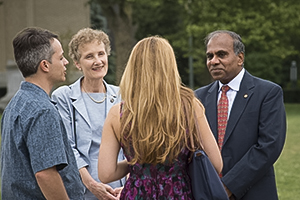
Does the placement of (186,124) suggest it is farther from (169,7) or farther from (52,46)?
(169,7)

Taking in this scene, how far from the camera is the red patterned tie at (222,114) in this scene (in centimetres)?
419

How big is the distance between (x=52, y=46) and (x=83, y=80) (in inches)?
49.7

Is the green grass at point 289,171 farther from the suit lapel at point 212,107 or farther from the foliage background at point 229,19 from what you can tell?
the foliage background at point 229,19

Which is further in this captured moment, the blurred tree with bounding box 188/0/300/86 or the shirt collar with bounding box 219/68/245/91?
the blurred tree with bounding box 188/0/300/86

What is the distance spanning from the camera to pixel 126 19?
92.4 feet

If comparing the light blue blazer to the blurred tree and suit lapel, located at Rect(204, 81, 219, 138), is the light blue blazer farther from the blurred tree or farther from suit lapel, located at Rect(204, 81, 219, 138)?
the blurred tree

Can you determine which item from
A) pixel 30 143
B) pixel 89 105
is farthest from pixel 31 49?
pixel 89 105

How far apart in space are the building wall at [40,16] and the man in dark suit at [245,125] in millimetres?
29785

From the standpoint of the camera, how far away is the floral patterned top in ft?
10.7

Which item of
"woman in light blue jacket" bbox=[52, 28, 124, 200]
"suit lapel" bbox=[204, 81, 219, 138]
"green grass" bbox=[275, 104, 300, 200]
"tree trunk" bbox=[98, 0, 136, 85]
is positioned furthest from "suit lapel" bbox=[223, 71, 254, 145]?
"tree trunk" bbox=[98, 0, 136, 85]

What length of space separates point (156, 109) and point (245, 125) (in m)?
1.18

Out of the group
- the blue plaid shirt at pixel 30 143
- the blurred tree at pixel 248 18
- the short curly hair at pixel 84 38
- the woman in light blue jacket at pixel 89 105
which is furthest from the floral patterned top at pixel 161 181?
the blurred tree at pixel 248 18

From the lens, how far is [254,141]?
4141mm

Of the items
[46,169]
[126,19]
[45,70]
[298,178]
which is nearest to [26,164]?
[46,169]
